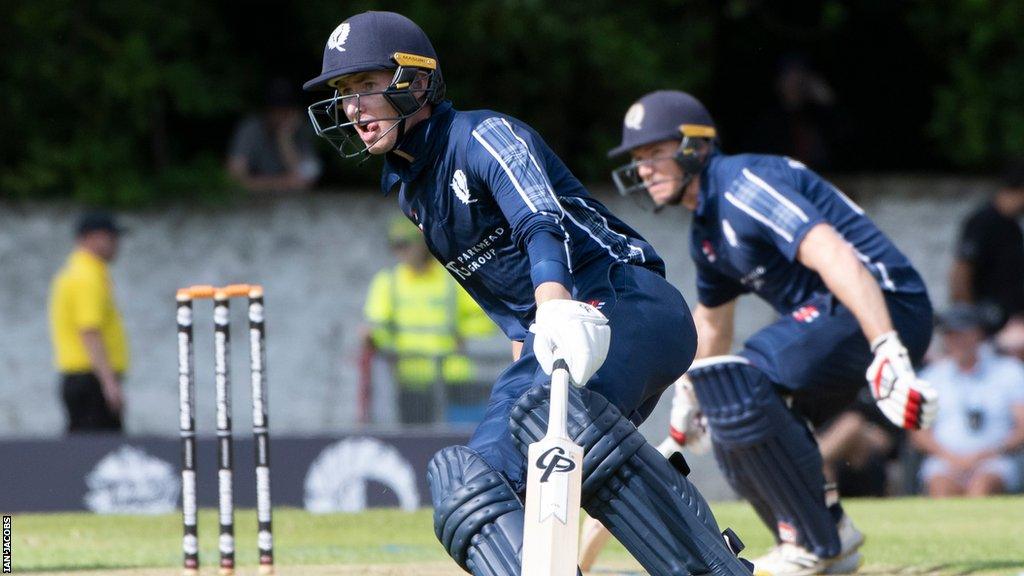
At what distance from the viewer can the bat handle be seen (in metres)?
4.04

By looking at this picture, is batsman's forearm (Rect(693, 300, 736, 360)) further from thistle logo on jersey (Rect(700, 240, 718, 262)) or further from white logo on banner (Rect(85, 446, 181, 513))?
white logo on banner (Rect(85, 446, 181, 513))

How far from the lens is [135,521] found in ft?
28.4

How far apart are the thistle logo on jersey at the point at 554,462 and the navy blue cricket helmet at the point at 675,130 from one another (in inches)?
101

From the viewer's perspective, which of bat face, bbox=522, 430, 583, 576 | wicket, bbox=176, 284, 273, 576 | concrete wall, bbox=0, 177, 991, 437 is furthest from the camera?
concrete wall, bbox=0, 177, 991, 437

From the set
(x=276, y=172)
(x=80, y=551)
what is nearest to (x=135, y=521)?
(x=80, y=551)

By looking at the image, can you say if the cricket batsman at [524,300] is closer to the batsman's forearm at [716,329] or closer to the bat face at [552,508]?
the bat face at [552,508]

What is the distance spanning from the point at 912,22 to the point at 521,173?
8759mm

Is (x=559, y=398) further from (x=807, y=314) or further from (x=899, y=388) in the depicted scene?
(x=807, y=314)

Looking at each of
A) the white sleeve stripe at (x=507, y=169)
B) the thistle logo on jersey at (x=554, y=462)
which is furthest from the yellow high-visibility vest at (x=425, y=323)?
the thistle logo on jersey at (x=554, y=462)

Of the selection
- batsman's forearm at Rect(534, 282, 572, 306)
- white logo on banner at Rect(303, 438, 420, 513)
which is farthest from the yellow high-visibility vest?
batsman's forearm at Rect(534, 282, 572, 306)

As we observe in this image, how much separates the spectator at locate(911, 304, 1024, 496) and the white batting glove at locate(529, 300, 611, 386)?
6238 mm

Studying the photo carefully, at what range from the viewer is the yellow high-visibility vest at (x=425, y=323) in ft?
33.3

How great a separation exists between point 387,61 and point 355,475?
5413 mm

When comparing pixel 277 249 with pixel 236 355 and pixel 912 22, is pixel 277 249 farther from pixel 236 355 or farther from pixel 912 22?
pixel 912 22
